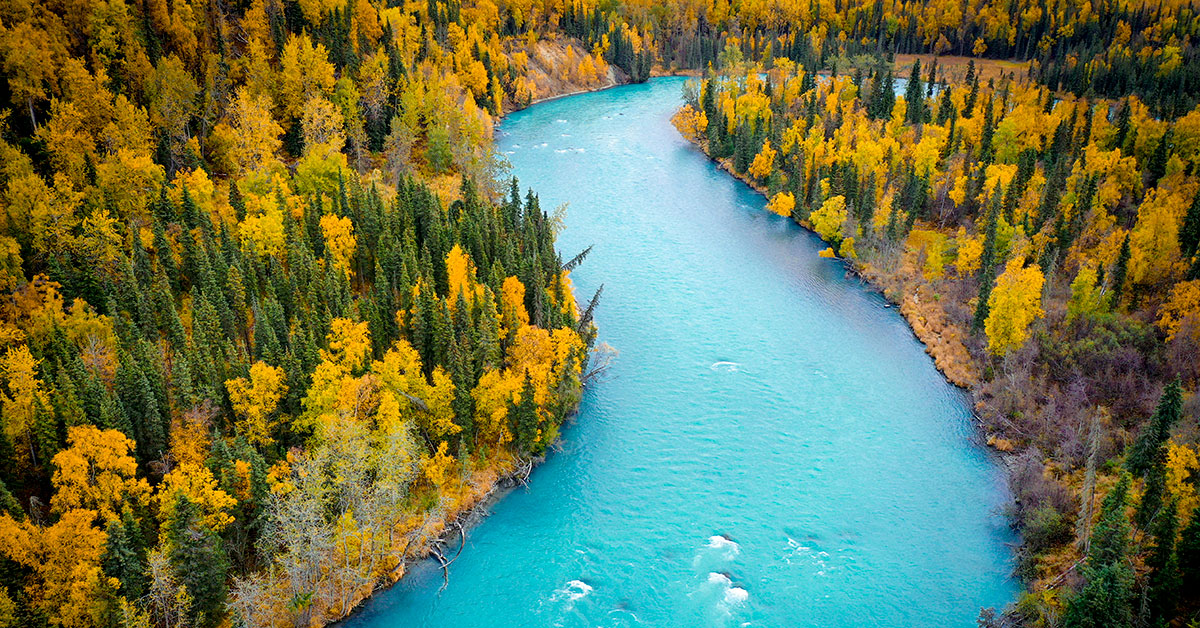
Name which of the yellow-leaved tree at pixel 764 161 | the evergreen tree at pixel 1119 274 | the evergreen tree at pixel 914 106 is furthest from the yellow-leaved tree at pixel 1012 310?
the evergreen tree at pixel 914 106

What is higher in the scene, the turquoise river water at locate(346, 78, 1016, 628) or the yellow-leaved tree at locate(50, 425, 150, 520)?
the yellow-leaved tree at locate(50, 425, 150, 520)

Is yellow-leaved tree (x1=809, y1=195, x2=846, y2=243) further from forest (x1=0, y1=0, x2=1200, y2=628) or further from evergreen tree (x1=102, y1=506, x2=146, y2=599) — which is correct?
evergreen tree (x1=102, y1=506, x2=146, y2=599)

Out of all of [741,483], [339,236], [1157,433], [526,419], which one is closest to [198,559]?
[526,419]

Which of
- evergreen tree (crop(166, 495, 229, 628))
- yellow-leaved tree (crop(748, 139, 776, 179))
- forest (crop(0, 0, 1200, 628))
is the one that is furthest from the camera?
yellow-leaved tree (crop(748, 139, 776, 179))

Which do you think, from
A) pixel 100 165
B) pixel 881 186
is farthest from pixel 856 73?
pixel 100 165

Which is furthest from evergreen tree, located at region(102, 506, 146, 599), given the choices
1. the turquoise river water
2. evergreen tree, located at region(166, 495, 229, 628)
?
the turquoise river water

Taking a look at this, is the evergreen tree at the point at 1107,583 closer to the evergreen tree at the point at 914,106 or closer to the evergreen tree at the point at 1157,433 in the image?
the evergreen tree at the point at 1157,433
